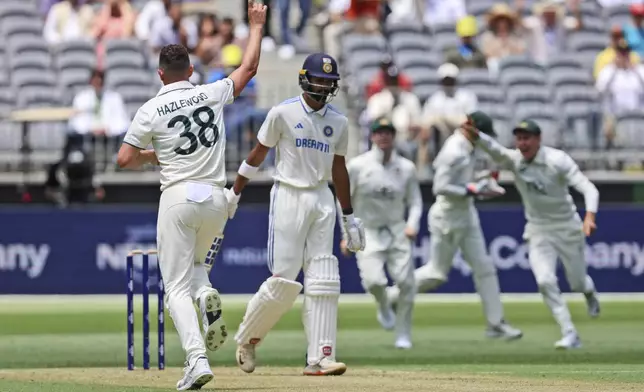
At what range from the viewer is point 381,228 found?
15328 mm

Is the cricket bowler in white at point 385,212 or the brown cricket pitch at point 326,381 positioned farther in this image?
the cricket bowler in white at point 385,212

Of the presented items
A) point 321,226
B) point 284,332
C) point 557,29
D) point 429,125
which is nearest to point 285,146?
point 321,226

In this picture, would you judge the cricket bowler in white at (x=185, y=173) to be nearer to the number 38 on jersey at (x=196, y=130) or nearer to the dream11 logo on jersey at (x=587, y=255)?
the number 38 on jersey at (x=196, y=130)

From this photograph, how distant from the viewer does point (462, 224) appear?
51.1 ft

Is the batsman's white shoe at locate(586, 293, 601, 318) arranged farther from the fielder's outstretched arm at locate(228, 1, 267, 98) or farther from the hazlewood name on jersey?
the hazlewood name on jersey

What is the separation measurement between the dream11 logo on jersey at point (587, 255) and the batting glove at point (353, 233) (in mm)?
9919

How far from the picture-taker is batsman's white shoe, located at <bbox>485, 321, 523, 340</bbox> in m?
15.3

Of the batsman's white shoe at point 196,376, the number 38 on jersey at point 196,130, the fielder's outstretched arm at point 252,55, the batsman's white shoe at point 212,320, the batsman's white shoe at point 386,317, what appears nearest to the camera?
the batsman's white shoe at point 196,376

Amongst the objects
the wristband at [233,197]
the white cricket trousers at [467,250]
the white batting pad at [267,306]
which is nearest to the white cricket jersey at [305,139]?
the wristband at [233,197]

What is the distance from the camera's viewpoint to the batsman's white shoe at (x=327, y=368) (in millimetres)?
11180

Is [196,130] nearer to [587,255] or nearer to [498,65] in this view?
A: [587,255]

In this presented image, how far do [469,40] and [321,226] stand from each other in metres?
12.7

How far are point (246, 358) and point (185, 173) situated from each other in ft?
7.10

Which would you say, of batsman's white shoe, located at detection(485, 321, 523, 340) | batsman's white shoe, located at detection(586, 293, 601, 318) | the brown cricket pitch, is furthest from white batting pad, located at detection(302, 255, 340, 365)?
batsman's white shoe, located at detection(586, 293, 601, 318)
